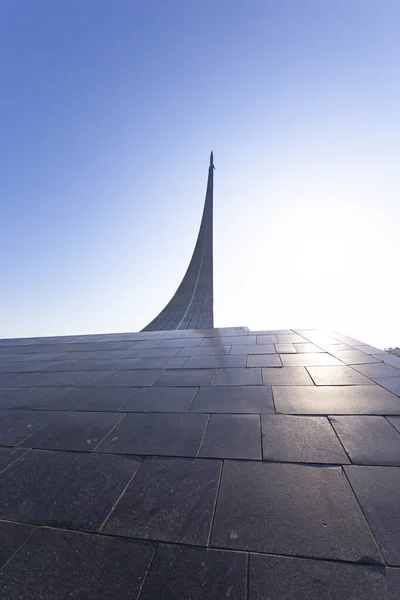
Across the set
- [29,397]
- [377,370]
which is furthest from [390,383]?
[29,397]

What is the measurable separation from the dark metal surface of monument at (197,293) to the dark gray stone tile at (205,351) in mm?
7399

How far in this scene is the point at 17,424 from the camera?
3111mm

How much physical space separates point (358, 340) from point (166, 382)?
475 cm

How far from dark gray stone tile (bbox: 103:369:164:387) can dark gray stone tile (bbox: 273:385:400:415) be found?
2.04m

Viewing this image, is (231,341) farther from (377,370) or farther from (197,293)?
(197,293)

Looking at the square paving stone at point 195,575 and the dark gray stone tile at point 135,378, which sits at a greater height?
the dark gray stone tile at point 135,378

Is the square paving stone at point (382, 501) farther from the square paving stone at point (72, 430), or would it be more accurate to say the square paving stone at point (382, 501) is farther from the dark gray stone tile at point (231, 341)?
the dark gray stone tile at point (231, 341)

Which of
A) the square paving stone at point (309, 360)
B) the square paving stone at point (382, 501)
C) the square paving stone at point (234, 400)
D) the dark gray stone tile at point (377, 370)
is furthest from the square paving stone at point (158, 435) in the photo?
the dark gray stone tile at point (377, 370)

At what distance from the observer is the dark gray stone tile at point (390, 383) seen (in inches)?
129

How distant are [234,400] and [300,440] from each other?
1.04m

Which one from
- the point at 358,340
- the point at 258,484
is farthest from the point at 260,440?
the point at 358,340

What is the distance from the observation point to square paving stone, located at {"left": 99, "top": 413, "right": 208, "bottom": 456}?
2357mm

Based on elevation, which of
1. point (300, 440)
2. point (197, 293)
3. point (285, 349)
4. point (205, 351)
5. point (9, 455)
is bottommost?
point (9, 455)

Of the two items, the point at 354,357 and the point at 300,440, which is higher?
the point at 354,357
